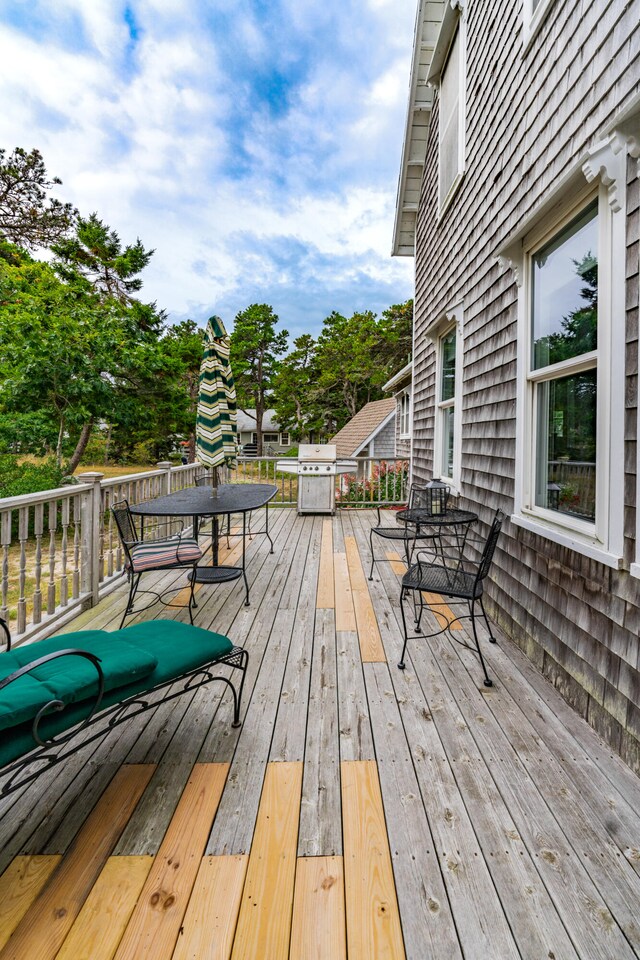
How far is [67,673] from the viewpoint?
145 centimetres

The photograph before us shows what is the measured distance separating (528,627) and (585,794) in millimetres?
1142

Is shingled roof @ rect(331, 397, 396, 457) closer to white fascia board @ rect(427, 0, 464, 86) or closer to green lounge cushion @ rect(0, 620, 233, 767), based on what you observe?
white fascia board @ rect(427, 0, 464, 86)

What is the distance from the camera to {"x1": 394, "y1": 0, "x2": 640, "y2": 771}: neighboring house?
1.87 meters

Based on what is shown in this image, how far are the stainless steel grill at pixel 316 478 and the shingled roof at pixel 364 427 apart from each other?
7.81 m

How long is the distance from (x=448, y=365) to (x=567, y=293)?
2805mm

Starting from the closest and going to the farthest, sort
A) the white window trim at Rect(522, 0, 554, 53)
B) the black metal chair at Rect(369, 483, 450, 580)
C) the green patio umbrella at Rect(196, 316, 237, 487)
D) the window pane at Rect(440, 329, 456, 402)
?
the white window trim at Rect(522, 0, 554, 53)
the green patio umbrella at Rect(196, 316, 237, 487)
the black metal chair at Rect(369, 483, 450, 580)
the window pane at Rect(440, 329, 456, 402)

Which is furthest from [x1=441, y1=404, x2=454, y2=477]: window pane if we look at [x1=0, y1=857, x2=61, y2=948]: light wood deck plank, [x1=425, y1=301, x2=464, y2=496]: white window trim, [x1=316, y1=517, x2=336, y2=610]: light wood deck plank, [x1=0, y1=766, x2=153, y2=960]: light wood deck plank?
[x1=0, y1=857, x2=61, y2=948]: light wood deck plank

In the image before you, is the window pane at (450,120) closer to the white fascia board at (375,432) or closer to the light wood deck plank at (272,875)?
the light wood deck plank at (272,875)

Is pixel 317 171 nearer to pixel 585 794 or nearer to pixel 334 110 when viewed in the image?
pixel 334 110

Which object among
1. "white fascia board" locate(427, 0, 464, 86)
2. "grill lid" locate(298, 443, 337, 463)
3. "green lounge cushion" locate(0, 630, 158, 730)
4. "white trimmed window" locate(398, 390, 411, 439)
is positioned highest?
"white fascia board" locate(427, 0, 464, 86)

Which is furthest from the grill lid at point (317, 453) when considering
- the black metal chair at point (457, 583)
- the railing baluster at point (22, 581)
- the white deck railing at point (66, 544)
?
the railing baluster at point (22, 581)

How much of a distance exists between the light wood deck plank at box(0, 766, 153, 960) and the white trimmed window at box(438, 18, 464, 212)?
542 cm

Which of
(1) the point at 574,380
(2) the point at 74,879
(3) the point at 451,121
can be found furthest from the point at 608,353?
(3) the point at 451,121

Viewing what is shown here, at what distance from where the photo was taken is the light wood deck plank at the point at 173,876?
111 centimetres
